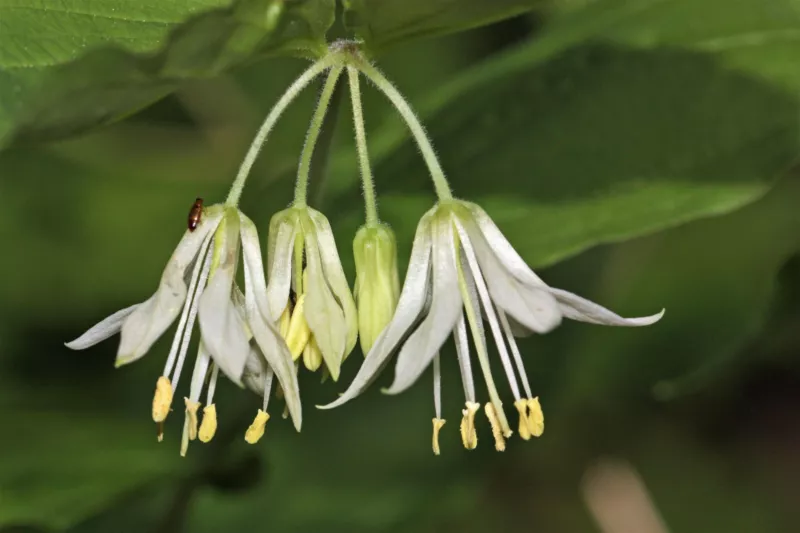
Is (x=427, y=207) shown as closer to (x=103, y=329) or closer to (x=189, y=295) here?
(x=189, y=295)

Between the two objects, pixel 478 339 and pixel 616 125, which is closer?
pixel 478 339

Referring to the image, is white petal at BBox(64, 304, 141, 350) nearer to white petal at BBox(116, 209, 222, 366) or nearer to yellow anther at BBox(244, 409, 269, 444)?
white petal at BBox(116, 209, 222, 366)

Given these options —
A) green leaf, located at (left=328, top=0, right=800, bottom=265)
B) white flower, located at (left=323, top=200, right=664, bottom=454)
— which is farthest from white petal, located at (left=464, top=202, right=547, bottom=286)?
green leaf, located at (left=328, top=0, right=800, bottom=265)

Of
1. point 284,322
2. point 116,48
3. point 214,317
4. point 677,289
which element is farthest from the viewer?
point 677,289

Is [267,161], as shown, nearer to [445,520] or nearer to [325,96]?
[445,520]

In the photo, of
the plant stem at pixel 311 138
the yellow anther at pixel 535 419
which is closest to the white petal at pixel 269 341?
the plant stem at pixel 311 138

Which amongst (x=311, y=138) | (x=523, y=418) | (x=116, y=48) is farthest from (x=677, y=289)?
(x=116, y=48)
